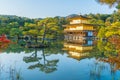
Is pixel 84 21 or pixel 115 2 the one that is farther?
pixel 84 21

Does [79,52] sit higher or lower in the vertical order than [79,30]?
lower

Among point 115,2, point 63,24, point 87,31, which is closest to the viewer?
point 115,2

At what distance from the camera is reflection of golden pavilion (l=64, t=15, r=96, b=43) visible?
1628 inches

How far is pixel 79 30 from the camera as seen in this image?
41.8 meters

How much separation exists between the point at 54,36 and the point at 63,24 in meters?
7.53

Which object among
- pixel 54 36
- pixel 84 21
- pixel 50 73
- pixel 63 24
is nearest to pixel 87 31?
pixel 84 21

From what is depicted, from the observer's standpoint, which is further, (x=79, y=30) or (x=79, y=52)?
(x=79, y=30)

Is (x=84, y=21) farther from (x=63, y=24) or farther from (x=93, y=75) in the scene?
(x=93, y=75)

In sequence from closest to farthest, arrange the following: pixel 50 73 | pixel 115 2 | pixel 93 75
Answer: pixel 115 2, pixel 93 75, pixel 50 73

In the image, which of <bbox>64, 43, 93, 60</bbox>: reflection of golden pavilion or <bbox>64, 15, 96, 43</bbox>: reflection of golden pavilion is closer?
<bbox>64, 43, 93, 60</bbox>: reflection of golden pavilion

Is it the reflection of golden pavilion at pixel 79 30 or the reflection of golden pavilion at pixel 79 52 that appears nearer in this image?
the reflection of golden pavilion at pixel 79 52

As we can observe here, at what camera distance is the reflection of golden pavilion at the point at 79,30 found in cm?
4134

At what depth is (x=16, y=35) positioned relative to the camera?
143 ft

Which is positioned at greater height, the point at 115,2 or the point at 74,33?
the point at 115,2
